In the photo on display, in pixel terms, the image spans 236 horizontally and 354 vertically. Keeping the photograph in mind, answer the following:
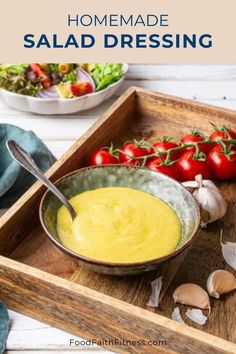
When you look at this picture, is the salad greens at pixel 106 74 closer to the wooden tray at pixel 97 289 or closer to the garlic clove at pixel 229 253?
the wooden tray at pixel 97 289

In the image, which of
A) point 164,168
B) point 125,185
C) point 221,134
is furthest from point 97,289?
point 221,134

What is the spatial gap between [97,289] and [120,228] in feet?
0.70

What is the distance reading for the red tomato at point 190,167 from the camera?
111 inches

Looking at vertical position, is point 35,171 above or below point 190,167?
above

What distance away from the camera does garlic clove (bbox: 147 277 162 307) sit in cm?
227

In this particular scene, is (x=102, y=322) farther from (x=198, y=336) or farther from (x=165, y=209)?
(x=165, y=209)

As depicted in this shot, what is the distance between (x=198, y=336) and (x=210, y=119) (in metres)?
1.38

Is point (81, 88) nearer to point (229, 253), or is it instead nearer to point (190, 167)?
point (190, 167)

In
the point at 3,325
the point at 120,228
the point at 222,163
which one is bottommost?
the point at 3,325

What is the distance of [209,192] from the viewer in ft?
8.59

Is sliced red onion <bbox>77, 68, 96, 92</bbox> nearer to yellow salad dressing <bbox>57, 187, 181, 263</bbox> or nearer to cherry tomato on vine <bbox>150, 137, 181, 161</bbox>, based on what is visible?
cherry tomato on vine <bbox>150, 137, 181, 161</bbox>

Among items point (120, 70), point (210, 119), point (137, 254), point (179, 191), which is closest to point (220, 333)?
point (137, 254)

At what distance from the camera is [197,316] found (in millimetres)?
2240

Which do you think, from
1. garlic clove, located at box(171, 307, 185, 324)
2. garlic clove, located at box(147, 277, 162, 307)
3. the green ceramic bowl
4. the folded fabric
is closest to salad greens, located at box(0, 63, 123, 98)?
the folded fabric
